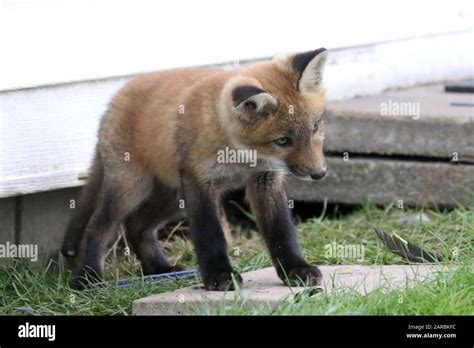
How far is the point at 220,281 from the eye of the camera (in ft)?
18.9

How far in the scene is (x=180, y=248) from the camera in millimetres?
7719

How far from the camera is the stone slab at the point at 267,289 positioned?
5.46 m

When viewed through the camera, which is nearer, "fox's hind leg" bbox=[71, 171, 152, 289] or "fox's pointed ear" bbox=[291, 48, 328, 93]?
"fox's pointed ear" bbox=[291, 48, 328, 93]

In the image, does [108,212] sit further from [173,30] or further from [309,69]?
[173,30]

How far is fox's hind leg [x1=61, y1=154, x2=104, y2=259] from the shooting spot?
681 centimetres

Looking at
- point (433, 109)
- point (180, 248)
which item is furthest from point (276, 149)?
A: point (433, 109)

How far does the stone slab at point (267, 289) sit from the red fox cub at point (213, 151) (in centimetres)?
11

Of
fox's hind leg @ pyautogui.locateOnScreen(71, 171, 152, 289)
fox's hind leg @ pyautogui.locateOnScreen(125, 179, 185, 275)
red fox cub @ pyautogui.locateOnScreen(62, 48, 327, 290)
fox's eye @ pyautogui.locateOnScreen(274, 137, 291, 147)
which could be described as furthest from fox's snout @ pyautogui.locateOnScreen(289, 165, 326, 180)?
fox's hind leg @ pyautogui.locateOnScreen(125, 179, 185, 275)

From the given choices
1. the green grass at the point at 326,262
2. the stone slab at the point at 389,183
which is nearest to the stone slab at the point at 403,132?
the stone slab at the point at 389,183

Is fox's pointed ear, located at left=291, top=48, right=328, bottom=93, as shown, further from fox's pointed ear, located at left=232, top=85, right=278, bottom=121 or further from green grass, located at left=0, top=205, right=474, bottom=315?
green grass, located at left=0, top=205, right=474, bottom=315

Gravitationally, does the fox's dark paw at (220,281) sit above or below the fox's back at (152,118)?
below

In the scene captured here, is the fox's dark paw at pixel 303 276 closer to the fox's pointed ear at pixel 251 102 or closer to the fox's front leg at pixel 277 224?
the fox's front leg at pixel 277 224
